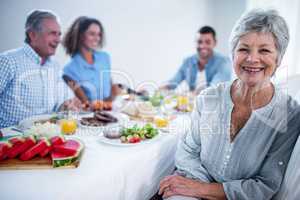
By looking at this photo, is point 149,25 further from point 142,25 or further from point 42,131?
point 42,131

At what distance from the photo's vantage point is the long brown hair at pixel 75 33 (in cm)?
204

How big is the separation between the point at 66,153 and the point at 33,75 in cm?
88

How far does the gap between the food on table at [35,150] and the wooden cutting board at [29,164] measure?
0.7 inches

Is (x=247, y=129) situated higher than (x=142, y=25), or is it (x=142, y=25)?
(x=142, y=25)

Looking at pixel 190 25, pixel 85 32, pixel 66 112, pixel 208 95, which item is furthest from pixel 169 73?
pixel 208 95

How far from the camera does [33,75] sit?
65.4 inches

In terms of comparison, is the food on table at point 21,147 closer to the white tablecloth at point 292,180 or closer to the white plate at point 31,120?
the white plate at point 31,120

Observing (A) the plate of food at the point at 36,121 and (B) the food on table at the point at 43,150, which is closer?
(B) the food on table at the point at 43,150

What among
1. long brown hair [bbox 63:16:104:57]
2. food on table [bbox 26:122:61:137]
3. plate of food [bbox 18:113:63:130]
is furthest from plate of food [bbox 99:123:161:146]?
long brown hair [bbox 63:16:104:57]

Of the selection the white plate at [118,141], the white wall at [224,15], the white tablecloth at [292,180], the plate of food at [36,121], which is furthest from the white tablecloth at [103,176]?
the white wall at [224,15]

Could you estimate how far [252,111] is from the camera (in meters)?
1.03

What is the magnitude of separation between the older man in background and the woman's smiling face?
1.10m

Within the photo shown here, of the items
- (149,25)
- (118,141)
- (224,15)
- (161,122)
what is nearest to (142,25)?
(149,25)

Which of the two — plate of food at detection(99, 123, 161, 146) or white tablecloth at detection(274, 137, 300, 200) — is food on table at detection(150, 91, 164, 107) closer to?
plate of food at detection(99, 123, 161, 146)
